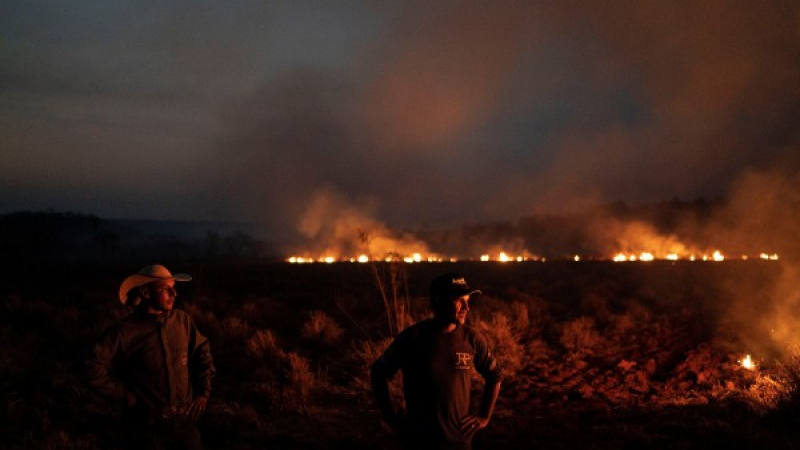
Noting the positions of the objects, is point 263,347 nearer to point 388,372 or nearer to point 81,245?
point 388,372

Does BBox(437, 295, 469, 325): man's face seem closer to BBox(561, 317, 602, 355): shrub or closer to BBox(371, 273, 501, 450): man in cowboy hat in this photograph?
BBox(371, 273, 501, 450): man in cowboy hat

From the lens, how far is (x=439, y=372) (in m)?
4.08

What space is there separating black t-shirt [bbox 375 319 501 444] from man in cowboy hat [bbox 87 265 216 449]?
1.55 meters

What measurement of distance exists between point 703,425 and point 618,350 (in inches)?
234

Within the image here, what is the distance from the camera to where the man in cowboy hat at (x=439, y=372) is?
13.4 feet

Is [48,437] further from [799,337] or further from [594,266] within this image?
[594,266]

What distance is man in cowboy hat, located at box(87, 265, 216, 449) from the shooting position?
449 centimetres

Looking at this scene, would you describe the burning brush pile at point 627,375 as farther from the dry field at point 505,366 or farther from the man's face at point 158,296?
the man's face at point 158,296

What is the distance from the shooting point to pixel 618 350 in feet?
46.7

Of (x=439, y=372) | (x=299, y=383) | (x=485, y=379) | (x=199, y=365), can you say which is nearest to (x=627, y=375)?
(x=299, y=383)

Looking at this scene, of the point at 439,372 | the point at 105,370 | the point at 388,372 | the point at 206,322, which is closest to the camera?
the point at 439,372

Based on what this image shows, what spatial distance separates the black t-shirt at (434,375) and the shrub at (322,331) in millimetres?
10308

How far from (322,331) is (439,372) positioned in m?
11.4

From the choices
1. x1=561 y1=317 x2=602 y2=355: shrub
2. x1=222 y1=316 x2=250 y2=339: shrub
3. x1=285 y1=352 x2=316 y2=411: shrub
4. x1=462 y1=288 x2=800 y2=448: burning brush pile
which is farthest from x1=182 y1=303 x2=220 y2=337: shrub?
x1=561 y1=317 x2=602 y2=355: shrub
